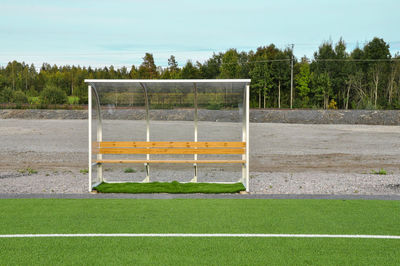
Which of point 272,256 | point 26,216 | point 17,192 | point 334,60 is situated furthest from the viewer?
point 334,60

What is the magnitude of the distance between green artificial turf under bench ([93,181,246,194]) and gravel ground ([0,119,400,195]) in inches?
17.3

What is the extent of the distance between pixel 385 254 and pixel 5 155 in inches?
543

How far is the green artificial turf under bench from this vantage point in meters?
8.58

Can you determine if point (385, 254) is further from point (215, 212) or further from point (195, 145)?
point (195, 145)

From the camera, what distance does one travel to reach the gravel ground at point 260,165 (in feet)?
30.6

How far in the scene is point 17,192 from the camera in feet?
28.3

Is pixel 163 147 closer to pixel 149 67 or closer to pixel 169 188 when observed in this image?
pixel 169 188

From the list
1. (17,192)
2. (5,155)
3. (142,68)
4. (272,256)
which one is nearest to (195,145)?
(17,192)

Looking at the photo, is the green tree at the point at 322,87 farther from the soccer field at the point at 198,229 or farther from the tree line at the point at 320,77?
the soccer field at the point at 198,229

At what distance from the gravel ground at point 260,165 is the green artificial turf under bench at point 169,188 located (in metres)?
0.44

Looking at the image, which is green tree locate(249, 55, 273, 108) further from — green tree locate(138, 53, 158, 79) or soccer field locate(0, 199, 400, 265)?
soccer field locate(0, 199, 400, 265)

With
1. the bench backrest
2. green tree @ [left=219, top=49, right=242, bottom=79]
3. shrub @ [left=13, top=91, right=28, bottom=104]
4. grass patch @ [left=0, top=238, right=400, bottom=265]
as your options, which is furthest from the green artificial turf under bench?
shrub @ [left=13, top=91, right=28, bottom=104]

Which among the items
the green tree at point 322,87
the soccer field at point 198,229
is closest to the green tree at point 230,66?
the green tree at point 322,87

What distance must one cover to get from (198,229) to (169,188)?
10.2ft
